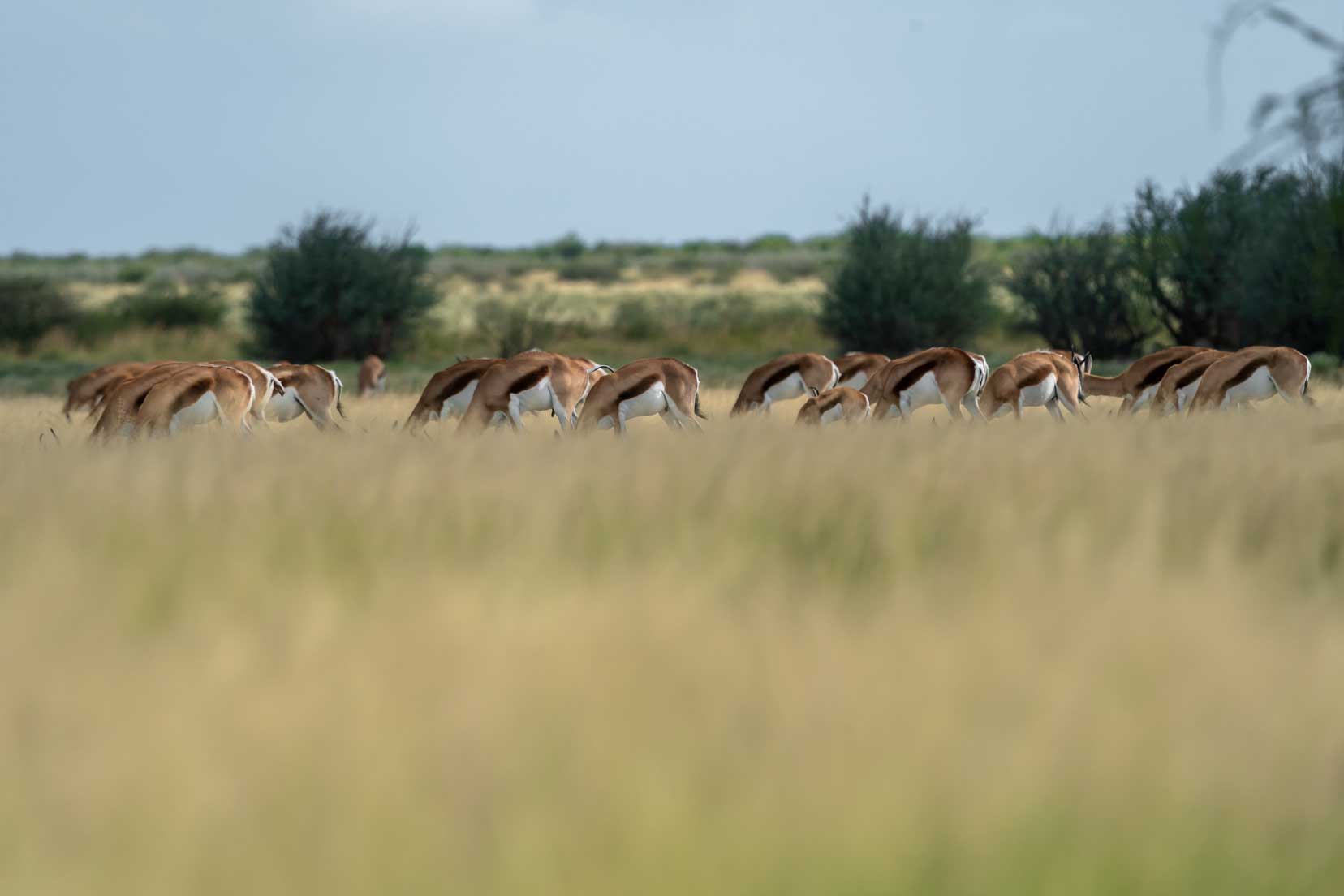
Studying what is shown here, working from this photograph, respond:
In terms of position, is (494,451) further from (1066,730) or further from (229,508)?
(1066,730)

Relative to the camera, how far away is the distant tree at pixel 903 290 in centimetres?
3144

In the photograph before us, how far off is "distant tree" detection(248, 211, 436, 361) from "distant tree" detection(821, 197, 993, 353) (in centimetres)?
936

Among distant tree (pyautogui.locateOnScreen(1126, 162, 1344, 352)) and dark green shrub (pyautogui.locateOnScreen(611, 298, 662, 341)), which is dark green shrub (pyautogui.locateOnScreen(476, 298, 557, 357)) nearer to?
dark green shrub (pyautogui.locateOnScreen(611, 298, 662, 341))

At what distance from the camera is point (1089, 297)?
3181 cm

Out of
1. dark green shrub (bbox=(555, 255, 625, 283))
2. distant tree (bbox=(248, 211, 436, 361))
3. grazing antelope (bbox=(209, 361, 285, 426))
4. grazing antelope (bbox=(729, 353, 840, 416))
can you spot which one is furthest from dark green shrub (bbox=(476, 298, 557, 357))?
dark green shrub (bbox=(555, 255, 625, 283))

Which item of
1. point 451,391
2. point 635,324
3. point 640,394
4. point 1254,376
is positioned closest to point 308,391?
point 451,391

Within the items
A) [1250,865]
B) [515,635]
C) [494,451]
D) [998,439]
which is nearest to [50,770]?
[515,635]

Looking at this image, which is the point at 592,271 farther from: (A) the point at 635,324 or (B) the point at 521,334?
(B) the point at 521,334

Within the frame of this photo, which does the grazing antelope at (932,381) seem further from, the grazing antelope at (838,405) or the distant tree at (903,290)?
the distant tree at (903,290)

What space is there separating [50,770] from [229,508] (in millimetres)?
2776

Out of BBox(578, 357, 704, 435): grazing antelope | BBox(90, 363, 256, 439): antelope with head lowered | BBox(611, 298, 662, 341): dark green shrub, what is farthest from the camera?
BBox(611, 298, 662, 341): dark green shrub

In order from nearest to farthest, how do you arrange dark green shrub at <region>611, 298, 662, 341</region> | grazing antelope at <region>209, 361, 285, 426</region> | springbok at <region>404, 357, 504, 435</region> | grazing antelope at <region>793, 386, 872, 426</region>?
grazing antelope at <region>209, 361, 285, 426</region> → grazing antelope at <region>793, 386, 872, 426</region> → springbok at <region>404, 357, 504, 435</region> → dark green shrub at <region>611, 298, 662, 341</region>

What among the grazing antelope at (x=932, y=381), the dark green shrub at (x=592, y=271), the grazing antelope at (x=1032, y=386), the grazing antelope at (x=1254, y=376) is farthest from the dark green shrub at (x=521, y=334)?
the dark green shrub at (x=592, y=271)

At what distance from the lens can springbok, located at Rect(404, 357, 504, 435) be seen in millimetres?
13609
